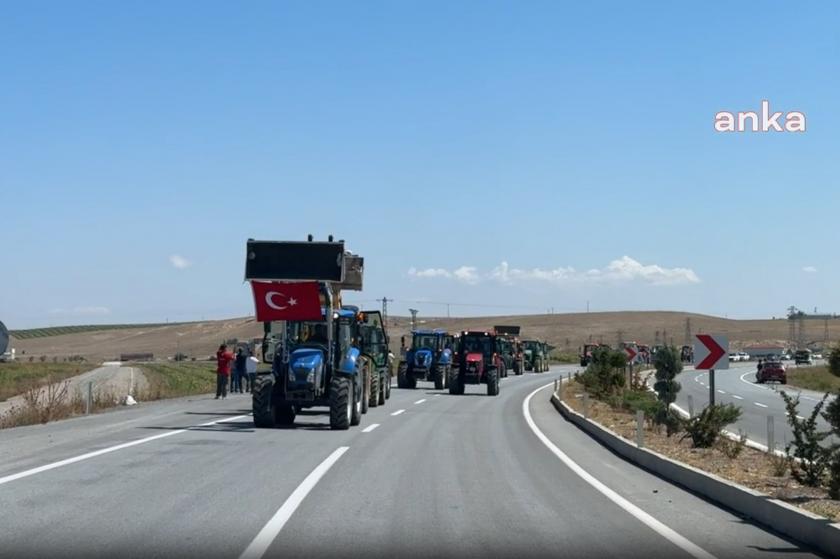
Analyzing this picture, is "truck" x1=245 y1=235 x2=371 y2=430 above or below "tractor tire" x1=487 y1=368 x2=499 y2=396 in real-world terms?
above

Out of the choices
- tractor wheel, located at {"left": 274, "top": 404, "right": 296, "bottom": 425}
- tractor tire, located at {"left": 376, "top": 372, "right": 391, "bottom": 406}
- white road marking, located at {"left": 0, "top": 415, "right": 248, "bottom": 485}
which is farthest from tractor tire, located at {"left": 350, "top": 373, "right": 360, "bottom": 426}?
tractor tire, located at {"left": 376, "top": 372, "right": 391, "bottom": 406}

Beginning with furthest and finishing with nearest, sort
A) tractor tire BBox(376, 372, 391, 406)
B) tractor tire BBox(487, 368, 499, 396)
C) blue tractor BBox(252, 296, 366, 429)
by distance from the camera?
tractor tire BBox(487, 368, 499, 396), tractor tire BBox(376, 372, 391, 406), blue tractor BBox(252, 296, 366, 429)

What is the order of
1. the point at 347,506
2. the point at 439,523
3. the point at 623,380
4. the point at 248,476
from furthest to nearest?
the point at 623,380 < the point at 248,476 < the point at 347,506 < the point at 439,523

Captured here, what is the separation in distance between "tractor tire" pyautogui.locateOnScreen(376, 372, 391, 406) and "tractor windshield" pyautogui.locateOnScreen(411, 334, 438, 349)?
52.0 ft

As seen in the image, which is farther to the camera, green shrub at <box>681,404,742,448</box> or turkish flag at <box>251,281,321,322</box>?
turkish flag at <box>251,281,321,322</box>

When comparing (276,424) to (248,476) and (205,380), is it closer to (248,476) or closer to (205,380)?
(248,476)

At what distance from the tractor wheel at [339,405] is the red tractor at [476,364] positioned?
22.6 m

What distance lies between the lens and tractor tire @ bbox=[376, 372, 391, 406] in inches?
1471

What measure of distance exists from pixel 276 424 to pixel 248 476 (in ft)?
35.6

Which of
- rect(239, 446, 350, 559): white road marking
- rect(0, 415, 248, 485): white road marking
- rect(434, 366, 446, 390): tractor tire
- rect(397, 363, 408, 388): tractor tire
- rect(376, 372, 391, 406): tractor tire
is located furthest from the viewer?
rect(397, 363, 408, 388): tractor tire

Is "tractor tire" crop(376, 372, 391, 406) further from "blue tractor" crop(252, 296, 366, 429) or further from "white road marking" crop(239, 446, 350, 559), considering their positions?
"white road marking" crop(239, 446, 350, 559)

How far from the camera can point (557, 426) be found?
96.8 ft

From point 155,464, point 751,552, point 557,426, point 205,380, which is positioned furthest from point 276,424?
point 205,380

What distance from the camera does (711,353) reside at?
2205cm
